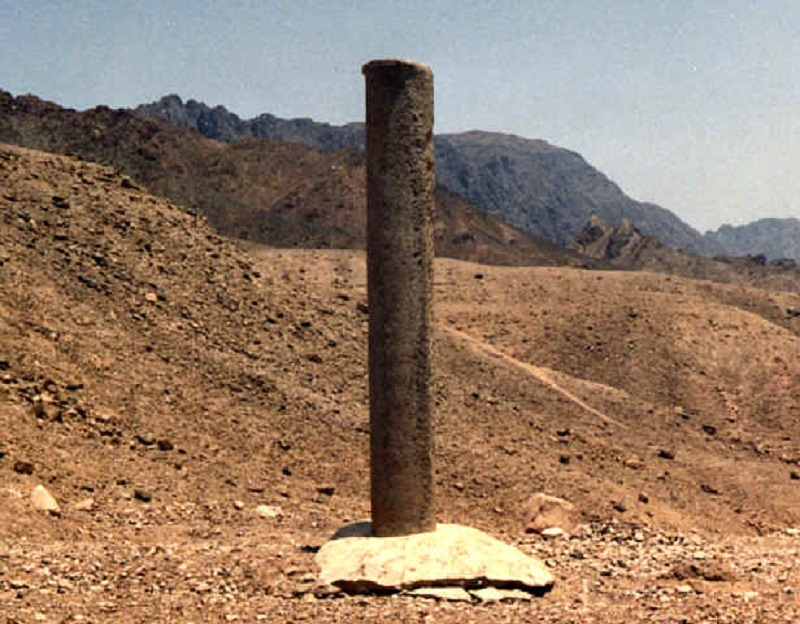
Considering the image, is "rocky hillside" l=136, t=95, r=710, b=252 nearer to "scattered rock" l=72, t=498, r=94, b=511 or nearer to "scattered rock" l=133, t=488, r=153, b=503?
"scattered rock" l=133, t=488, r=153, b=503

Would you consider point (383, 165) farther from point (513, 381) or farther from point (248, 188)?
point (248, 188)

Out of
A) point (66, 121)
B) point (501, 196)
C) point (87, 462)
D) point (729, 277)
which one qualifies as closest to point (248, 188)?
point (66, 121)

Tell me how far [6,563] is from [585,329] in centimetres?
1857

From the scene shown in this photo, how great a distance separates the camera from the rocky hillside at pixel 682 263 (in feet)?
176

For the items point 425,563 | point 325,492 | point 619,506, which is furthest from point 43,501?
point 619,506

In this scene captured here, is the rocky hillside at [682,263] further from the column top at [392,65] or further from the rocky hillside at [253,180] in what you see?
the column top at [392,65]

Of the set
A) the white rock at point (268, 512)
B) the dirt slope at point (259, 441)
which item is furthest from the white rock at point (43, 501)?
the white rock at point (268, 512)

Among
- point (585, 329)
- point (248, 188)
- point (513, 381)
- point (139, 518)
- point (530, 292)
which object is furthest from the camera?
point (248, 188)

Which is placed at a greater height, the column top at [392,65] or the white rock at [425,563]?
the column top at [392,65]

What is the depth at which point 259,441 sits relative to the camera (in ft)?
37.8

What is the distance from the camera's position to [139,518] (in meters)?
8.73

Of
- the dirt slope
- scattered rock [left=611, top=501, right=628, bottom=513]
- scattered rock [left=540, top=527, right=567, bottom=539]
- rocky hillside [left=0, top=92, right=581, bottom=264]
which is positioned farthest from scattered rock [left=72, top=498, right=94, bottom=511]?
rocky hillside [left=0, top=92, right=581, bottom=264]

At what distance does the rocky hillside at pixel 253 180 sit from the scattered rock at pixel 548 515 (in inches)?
1307

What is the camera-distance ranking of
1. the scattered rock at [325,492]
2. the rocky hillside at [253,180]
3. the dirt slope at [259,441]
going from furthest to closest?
the rocky hillside at [253,180] < the scattered rock at [325,492] < the dirt slope at [259,441]
